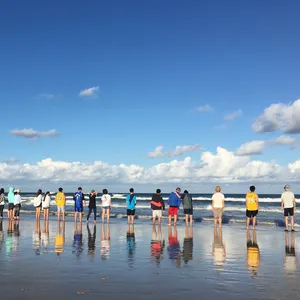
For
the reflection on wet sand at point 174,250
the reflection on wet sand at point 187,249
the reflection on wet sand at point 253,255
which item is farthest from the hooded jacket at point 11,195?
the reflection on wet sand at point 253,255

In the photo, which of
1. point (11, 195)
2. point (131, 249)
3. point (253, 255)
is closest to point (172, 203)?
point (131, 249)

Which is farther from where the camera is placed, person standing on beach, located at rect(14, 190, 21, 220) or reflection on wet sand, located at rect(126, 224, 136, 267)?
person standing on beach, located at rect(14, 190, 21, 220)

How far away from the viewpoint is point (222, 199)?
2116cm

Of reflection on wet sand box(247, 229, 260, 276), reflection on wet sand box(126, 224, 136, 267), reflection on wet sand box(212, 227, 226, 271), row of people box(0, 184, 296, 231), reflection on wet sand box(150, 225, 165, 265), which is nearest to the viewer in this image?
reflection on wet sand box(247, 229, 260, 276)

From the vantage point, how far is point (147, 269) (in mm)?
9570

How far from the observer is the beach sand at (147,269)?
24.1ft

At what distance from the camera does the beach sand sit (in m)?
7.35

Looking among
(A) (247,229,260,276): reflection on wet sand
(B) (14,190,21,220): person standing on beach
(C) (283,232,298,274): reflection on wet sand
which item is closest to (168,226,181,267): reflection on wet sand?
(A) (247,229,260,276): reflection on wet sand

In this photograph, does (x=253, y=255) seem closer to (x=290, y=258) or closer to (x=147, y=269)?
(x=290, y=258)

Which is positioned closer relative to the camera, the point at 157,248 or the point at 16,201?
the point at 157,248

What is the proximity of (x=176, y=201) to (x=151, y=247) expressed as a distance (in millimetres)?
9319

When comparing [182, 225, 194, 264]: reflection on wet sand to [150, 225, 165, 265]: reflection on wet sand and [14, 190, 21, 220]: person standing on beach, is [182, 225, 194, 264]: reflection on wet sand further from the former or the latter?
[14, 190, 21, 220]: person standing on beach

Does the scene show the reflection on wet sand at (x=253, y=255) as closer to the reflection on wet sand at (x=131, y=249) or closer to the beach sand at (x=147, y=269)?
the beach sand at (x=147, y=269)

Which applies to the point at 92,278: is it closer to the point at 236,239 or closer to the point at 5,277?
the point at 5,277
